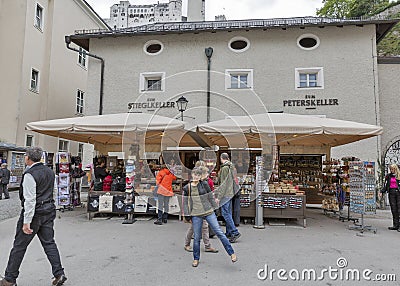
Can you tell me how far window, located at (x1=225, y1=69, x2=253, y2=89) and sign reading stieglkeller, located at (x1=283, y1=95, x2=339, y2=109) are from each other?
5.88ft

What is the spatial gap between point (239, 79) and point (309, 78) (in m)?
2.99

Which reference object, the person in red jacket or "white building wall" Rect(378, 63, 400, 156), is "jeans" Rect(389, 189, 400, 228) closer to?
the person in red jacket

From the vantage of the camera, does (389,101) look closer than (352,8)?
Yes

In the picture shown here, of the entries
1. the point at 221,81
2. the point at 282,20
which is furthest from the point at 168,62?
the point at 282,20

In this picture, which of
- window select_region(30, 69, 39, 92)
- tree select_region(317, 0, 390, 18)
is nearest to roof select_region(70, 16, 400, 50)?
window select_region(30, 69, 39, 92)

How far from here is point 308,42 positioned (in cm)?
1374

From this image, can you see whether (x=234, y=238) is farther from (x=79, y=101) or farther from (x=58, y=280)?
(x=79, y=101)

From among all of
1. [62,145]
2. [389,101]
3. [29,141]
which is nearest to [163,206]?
[389,101]

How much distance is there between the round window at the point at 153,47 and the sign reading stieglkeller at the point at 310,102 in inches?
244

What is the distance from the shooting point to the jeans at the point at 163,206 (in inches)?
319

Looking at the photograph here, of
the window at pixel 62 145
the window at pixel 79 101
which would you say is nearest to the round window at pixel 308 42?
the window at pixel 62 145

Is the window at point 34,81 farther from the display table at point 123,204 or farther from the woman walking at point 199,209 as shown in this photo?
the woman walking at point 199,209

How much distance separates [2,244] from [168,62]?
10.4 metres

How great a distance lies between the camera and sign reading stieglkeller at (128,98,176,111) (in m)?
14.2
